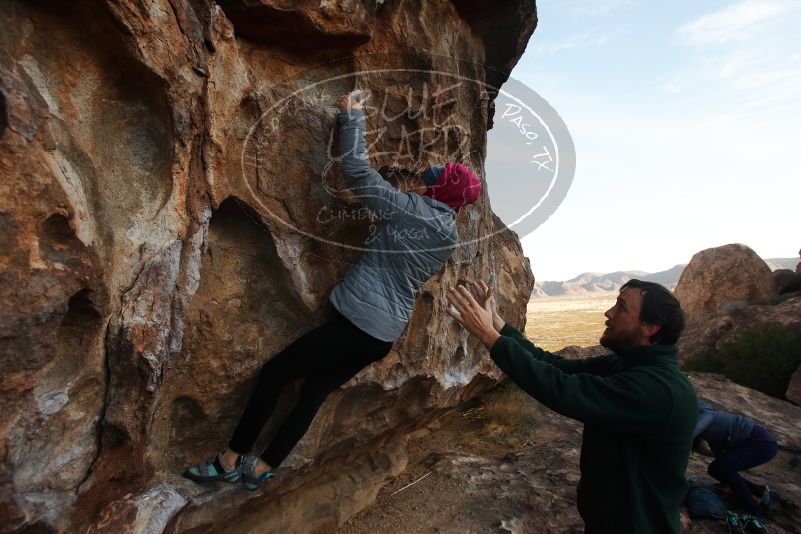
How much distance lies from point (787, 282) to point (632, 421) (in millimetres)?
17115

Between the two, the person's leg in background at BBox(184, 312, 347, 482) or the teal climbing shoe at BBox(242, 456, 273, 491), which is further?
the teal climbing shoe at BBox(242, 456, 273, 491)

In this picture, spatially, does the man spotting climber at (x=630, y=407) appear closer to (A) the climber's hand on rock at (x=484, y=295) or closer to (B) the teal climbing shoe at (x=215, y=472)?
(A) the climber's hand on rock at (x=484, y=295)

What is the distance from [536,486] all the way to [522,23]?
581cm

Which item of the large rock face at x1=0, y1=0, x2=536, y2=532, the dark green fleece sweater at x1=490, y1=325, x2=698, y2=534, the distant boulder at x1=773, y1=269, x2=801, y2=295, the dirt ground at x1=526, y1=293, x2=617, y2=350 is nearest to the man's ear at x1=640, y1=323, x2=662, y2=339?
the dark green fleece sweater at x1=490, y1=325, x2=698, y2=534

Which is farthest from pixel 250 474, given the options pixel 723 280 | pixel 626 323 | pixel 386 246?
pixel 723 280

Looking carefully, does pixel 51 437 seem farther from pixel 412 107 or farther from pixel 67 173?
pixel 412 107

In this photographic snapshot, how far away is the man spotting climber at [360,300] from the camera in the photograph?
330 centimetres

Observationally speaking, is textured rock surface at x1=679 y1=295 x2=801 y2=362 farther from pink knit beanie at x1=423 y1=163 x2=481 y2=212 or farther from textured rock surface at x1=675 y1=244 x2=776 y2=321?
pink knit beanie at x1=423 y1=163 x2=481 y2=212

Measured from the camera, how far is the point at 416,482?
5.65 meters

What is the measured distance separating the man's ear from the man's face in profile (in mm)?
14

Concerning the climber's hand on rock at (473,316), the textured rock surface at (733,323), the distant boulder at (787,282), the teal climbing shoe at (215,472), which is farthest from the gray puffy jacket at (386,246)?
the distant boulder at (787,282)

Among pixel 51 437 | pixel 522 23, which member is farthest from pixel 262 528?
pixel 522 23

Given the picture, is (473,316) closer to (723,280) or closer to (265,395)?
(265,395)

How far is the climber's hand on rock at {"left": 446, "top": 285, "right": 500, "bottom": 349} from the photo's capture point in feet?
8.77
